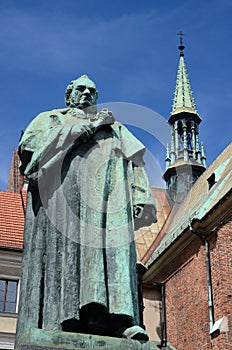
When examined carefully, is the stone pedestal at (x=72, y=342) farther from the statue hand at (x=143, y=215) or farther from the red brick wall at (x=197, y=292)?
the red brick wall at (x=197, y=292)

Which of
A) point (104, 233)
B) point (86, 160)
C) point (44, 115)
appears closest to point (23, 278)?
point (104, 233)

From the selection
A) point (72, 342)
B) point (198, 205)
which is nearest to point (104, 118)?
point (72, 342)

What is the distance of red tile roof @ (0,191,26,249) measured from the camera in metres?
18.4

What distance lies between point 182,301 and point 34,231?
17.0 metres

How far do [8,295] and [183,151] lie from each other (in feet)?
70.6

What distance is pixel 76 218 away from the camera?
188 inches

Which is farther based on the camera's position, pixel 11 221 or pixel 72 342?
pixel 11 221

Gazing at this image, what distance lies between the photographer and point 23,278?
15.7ft

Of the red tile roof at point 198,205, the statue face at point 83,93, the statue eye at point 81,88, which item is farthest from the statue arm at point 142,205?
the red tile roof at point 198,205

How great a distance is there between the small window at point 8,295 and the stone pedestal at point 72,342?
13.5m

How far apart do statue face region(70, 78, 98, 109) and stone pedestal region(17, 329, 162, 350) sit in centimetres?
210

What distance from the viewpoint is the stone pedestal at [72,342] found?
153 inches

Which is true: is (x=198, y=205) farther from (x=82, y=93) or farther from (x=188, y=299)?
(x=82, y=93)

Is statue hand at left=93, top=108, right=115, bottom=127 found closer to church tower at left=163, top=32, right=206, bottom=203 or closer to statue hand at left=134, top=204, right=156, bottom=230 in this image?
statue hand at left=134, top=204, right=156, bottom=230
